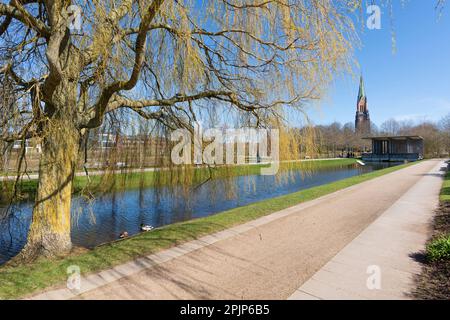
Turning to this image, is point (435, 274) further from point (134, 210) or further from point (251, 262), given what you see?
point (134, 210)

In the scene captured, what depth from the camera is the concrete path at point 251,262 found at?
328cm

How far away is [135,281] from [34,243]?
2.59 m

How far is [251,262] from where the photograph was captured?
420 centimetres

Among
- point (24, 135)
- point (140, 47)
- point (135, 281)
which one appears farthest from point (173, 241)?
point (140, 47)

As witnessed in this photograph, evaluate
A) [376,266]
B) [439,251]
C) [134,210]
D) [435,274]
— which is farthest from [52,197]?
[134,210]

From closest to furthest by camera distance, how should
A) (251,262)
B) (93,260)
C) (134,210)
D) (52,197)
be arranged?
(251,262), (93,260), (52,197), (134,210)

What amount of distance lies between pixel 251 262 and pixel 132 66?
12.3ft

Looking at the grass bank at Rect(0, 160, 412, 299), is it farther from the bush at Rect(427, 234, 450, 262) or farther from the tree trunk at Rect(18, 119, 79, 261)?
the bush at Rect(427, 234, 450, 262)

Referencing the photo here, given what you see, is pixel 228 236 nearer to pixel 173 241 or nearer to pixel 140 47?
pixel 173 241

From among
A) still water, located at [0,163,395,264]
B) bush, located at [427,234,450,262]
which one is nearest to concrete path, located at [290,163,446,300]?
bush, located at [427,234,450,262]

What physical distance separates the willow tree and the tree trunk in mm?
17

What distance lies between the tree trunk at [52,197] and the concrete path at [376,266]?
410 cm

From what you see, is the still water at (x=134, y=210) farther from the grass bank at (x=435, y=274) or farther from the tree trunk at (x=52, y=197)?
the grass bank at (x=435, y=274)

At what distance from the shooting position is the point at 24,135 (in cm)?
421
